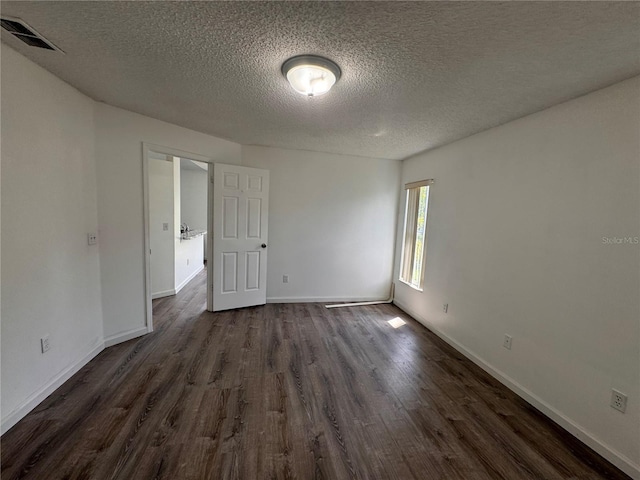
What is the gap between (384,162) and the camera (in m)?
4.09

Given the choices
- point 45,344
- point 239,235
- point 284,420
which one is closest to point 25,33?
point 45,344

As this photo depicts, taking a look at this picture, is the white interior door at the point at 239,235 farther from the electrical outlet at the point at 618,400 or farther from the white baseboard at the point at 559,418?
the electrical outlet at the point at 618,400

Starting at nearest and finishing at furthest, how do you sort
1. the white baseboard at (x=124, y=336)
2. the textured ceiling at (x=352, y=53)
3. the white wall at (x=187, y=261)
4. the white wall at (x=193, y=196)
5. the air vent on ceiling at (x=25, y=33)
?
the textured ceiling at (x=352, y=53) → the air vent on ceiling at (x=25, y=33) → the white baseboard at (x=124, y=336) → the white wall at (x=187, y=261) → the white wall at (x=193, y=196)

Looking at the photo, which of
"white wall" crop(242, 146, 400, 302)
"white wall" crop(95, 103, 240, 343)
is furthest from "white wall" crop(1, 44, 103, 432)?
"white wall" crop(242, 146, 400, 302)

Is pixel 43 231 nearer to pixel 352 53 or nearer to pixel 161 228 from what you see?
pixel 161 228

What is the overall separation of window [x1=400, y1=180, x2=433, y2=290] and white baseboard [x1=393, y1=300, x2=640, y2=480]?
111 centimetres

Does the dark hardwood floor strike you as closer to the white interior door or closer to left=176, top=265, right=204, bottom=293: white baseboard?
the white interior door

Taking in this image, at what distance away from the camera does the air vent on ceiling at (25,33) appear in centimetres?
133

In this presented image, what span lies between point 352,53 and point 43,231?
237cm

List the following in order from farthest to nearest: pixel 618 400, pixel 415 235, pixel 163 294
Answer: pixel 163 294 → pixel 415 235 → pixel 618 400

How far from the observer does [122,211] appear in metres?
2.56

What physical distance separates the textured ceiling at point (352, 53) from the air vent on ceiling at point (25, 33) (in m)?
0.05

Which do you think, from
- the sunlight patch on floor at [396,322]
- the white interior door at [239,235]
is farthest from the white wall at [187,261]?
the sunlight patch on floor at [396,322]

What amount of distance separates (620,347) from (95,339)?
13.1 feet
